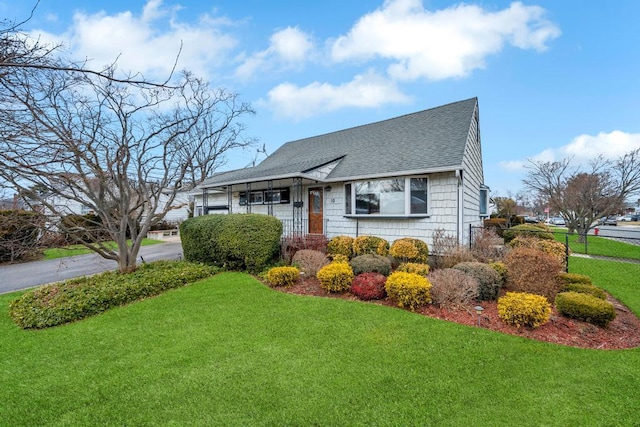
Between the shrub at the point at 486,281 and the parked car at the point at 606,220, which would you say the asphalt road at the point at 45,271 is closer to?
the shrub at the point at 486,281

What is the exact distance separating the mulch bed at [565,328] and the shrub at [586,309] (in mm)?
91

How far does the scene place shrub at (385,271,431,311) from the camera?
16.5 feet

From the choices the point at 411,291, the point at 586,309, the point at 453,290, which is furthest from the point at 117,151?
the point at 586,309

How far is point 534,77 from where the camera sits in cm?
1164

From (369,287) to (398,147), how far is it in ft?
20.9

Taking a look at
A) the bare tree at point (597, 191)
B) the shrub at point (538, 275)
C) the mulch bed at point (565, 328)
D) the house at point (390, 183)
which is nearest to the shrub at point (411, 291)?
the mulch bed at point (565, 328)

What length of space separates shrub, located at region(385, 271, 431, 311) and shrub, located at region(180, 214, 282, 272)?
4279 millimetres

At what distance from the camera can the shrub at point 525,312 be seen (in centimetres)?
422

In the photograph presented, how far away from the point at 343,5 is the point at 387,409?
458 inches

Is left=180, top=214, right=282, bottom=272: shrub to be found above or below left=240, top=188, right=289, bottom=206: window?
below

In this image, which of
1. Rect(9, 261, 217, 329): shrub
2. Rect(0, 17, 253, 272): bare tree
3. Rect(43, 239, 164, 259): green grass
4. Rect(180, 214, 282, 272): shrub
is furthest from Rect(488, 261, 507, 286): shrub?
Rect(43, 239, 164, 259): green grass

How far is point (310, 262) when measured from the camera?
7.55 meters

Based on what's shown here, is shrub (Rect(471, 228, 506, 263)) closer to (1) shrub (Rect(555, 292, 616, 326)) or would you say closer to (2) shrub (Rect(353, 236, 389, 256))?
(2) shrub (Rect(353, 236, 389, 256))

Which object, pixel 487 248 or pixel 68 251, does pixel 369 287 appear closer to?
pixel 487 248
